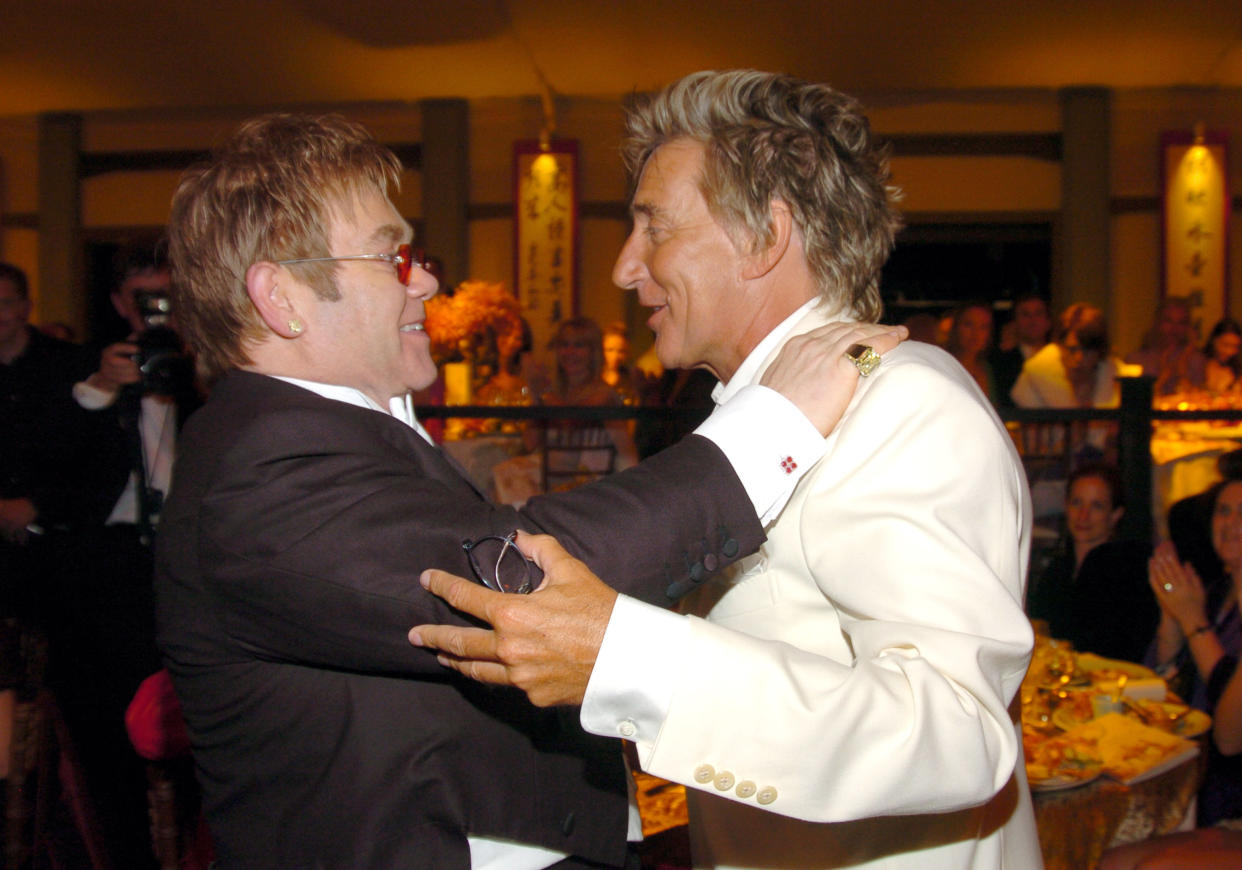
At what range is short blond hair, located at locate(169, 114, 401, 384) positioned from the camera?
1.23m

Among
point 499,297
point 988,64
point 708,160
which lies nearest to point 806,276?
point 708,160

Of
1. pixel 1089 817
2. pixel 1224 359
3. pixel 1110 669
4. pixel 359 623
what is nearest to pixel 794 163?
pixel 359 623

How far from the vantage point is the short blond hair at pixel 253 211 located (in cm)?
123

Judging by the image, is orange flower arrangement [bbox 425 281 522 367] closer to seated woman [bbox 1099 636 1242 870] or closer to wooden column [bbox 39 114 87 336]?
seated woman [bbox 1099 636 1242 870]

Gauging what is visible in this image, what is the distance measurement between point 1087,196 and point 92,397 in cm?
865

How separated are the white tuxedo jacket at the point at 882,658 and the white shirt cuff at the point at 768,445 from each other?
0.20 ft

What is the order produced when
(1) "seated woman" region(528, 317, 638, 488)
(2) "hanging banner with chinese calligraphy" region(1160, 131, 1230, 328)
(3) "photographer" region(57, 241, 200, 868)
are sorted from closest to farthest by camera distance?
(3) "photographer" region(57, 241, 200, 868) < (1) "seated woman" region(528, 317, 638, 488) < (2) "hanging banner with chinese calligraphy" region(1160, 131, 1230, 328)

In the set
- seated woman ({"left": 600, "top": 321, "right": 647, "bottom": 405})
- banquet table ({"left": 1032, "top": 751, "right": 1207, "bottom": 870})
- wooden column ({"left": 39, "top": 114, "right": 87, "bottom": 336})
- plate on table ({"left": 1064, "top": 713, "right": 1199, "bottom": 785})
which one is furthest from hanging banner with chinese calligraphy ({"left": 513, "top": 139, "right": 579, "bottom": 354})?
banquet table ({"left": 1032, "top": 751, "right": 1207, "bottom": 870})

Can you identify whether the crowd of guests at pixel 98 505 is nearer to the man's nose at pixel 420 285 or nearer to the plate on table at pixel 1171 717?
the man's nose at pixel 420 285

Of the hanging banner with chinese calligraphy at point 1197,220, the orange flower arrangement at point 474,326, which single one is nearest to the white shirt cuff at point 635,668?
the orange flower arrangement at point 474,326

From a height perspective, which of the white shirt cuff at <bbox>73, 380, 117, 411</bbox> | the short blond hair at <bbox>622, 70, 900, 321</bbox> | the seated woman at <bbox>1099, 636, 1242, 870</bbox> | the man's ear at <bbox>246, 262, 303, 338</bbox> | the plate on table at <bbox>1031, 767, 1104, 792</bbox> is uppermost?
the short blond hair at <bbox>622, 70, 900, 321</bbox>

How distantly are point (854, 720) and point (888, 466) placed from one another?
28cm

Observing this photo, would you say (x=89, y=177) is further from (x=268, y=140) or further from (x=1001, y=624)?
(x=1001, y=624)

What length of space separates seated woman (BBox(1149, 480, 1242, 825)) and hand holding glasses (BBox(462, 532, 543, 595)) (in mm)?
2255
